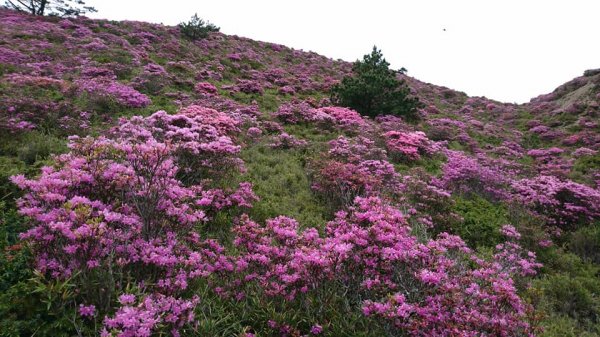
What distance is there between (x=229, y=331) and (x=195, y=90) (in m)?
16.2

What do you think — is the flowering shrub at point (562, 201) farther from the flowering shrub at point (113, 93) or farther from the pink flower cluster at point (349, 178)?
the flowering shrub at point (113, 93)

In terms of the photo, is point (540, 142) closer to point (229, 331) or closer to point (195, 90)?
point (195, 90)

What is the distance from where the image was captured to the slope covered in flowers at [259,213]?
13.6ft

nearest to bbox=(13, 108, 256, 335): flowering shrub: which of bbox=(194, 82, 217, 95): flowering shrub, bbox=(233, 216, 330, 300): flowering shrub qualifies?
bbox=(233, 216, 330, 300): flowering shrub

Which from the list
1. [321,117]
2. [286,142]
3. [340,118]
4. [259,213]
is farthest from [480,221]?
[340,118]

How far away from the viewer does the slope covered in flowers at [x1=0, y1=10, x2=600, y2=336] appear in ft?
13.6

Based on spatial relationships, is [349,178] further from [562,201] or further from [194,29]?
[194,29]

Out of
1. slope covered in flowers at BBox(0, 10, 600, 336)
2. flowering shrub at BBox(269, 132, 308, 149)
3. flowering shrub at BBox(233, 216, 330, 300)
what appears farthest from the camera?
flowering shrub at BBox(269, 132, 308, 149)

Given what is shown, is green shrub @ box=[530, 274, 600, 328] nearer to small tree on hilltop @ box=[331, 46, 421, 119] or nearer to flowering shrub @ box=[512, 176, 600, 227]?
flowering shrub @ box=[512, 176, 600, 227]

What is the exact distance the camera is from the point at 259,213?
8.61 metres

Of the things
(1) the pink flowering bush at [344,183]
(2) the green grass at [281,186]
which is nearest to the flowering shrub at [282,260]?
(2) the green grass at [281,186]

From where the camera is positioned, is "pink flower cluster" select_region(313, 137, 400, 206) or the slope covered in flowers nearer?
the slope covered in flowers

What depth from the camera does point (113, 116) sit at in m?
13.4

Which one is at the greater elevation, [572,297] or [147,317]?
[147,317]
